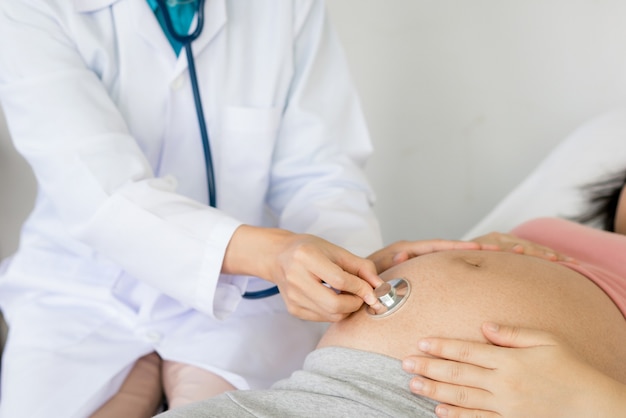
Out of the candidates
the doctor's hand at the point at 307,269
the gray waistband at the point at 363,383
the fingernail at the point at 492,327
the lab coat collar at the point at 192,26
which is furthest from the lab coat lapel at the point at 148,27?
the fingernail at the point at 492,327

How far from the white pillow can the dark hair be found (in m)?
0.01

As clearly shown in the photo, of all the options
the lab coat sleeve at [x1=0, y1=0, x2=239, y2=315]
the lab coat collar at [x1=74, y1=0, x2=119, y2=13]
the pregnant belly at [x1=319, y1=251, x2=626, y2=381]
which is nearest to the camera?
the pregnant belly at [x1=319, y1=251, x2=626, y2=381]

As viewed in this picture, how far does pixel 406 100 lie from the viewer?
2.11 meters

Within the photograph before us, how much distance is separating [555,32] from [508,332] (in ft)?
3.99

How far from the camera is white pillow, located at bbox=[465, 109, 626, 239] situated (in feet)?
4.92

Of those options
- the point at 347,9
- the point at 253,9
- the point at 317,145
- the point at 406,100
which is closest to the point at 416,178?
the point at 406,100

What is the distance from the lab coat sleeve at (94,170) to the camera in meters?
1.08

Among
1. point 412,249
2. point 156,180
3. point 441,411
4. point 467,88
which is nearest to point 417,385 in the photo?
point 441,411

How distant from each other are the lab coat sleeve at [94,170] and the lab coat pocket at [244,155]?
22 centimetres

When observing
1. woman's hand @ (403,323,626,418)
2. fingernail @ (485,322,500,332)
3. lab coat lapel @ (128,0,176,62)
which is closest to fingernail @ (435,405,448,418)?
woman's hand @ (403,323,626,418)

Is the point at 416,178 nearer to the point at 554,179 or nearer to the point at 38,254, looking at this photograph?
the point at 554,179

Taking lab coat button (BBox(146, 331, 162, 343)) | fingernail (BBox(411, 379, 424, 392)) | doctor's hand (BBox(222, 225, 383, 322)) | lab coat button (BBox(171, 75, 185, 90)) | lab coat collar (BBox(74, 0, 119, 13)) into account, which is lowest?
lab coat button (BBox(146, 331, 162, 343))

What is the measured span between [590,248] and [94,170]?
0.88 metres

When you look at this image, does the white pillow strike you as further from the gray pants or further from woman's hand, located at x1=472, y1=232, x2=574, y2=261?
the gray pants
